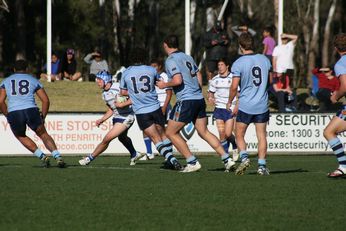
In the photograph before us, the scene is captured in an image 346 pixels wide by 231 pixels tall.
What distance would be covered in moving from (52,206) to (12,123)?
6.34 meters

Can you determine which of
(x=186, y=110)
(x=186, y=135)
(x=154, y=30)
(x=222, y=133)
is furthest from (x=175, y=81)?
(x=154, y=30)

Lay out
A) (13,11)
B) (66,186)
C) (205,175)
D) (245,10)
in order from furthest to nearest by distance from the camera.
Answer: (245,10) < (13,11) < (205,175) < (66,186)

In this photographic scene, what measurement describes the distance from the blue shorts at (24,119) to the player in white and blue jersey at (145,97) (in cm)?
160

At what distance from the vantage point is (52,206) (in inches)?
433

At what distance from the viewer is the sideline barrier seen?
25.0 meters

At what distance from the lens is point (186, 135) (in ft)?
83.7

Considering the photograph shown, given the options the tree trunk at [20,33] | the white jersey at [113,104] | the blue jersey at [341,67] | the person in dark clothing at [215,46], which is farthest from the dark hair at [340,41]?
the tree trunk at [20,33]

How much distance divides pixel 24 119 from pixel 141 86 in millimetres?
2100

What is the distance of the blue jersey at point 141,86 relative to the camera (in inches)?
648

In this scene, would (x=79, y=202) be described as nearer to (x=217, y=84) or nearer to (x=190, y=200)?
(x=190, y=200)

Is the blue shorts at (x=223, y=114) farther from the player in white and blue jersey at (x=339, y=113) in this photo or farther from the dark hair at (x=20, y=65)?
the player in white and blue jersey at (x=339, y=113)

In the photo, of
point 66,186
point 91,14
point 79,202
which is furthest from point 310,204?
point 91,14

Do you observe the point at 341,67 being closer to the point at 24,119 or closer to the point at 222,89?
the point at 24,119

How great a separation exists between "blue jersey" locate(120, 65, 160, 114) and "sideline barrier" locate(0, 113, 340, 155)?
8.65m
